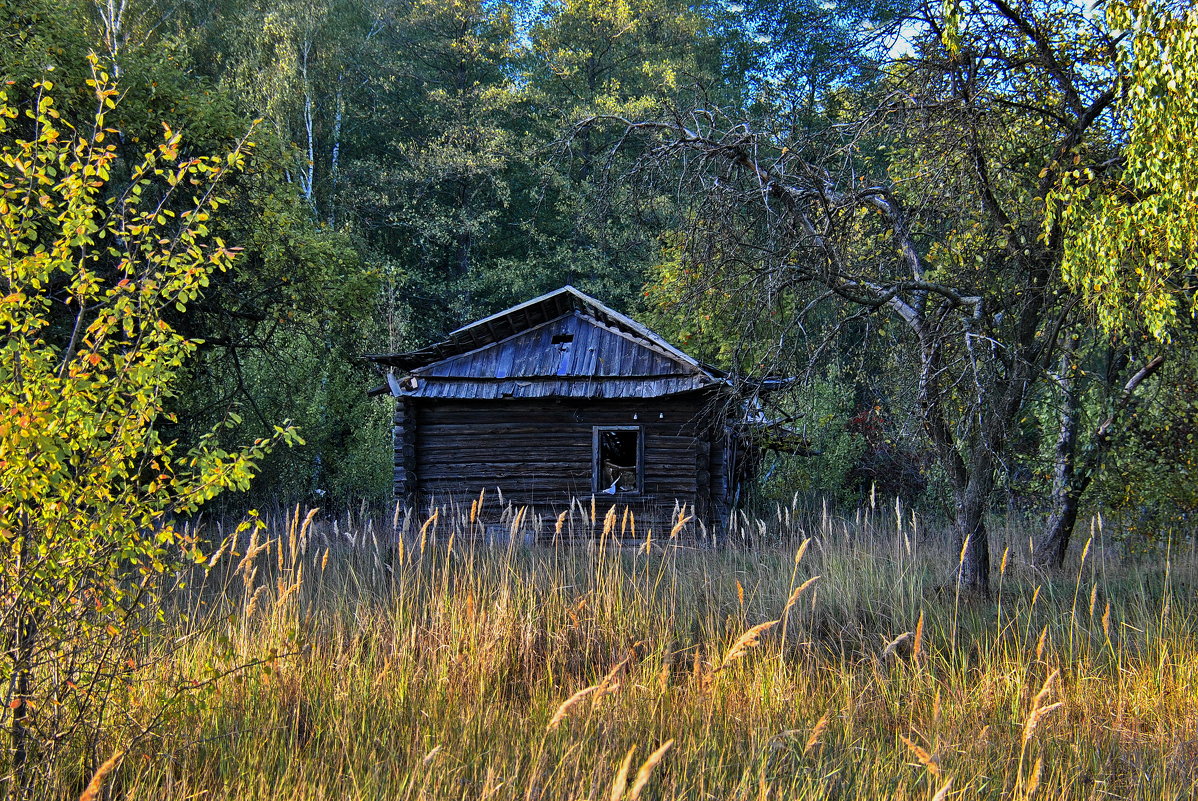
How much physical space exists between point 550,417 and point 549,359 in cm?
102

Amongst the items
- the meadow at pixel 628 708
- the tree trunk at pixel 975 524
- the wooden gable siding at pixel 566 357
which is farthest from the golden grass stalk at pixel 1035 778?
the wooden gable siding at pixel 566 357

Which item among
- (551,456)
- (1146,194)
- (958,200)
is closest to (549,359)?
(551,456)

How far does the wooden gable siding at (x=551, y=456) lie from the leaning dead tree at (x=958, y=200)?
6.91 meters

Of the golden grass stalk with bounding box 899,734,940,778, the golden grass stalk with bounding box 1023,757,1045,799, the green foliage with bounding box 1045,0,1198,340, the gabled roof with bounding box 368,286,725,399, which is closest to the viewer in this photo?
the golden grass stalk with bounding box 899,734,940,778

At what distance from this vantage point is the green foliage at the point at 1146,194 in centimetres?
558

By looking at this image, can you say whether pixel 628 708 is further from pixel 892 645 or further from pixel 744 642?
pixel 744 642

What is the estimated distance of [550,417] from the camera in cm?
1479

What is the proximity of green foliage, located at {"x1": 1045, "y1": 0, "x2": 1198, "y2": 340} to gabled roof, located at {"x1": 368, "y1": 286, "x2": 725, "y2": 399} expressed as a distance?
793 cm

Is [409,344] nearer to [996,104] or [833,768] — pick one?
[996,104]

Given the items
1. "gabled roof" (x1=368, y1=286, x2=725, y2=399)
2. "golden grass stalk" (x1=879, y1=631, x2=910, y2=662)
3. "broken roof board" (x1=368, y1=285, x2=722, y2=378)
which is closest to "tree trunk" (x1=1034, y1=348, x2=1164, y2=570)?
"golden grass stalk" (x1=879, y1=631, x2=910, y2=662)

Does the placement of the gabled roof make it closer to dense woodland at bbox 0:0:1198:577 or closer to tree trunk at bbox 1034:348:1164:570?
dense woodland at bbox 0:0:1198:577

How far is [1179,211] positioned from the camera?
5.70 meters

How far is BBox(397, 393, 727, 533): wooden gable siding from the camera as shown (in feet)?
47.9

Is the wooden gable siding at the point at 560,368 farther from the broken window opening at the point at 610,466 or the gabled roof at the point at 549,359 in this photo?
the broken window opening at the point at 610,466
